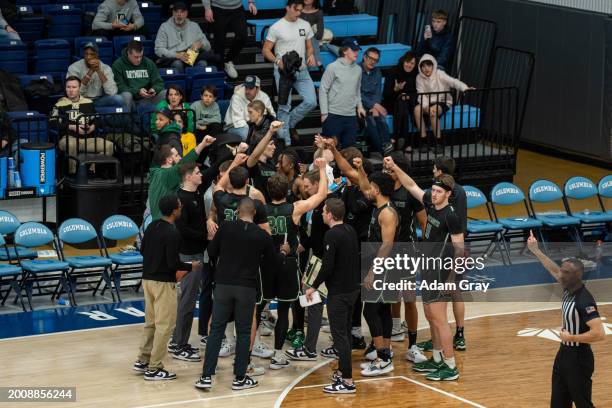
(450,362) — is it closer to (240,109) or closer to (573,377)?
(573,377)

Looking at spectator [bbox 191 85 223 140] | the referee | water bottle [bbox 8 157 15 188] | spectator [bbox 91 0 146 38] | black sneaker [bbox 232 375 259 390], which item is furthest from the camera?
spectator [bbox 91 0 146 38]

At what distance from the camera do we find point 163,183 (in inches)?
509

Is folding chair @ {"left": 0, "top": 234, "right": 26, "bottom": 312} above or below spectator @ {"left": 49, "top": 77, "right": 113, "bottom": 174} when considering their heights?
below

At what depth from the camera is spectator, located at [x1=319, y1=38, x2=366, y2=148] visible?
17.8m

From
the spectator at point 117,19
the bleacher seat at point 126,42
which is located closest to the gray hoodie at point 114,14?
the spectator at point 117,19

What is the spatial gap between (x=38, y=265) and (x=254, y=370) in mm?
3121

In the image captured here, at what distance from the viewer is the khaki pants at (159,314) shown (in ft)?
39.8

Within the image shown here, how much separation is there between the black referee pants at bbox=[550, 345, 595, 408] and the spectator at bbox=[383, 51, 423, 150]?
335 inches

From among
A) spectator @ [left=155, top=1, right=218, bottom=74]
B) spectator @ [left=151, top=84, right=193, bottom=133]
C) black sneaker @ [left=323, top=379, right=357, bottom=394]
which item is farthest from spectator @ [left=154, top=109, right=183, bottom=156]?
black sneaker @ [left=323, top=379, right=357, bottom=394]

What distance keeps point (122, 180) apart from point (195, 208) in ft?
14.5

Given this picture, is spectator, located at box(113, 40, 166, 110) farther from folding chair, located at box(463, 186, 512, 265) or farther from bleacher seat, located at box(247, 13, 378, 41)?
folding chair, located at box(463, 186, 512, 265)

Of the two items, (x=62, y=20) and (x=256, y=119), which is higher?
(x=62, y=20)

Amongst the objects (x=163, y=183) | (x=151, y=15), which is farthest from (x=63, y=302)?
(x=151, y=15)

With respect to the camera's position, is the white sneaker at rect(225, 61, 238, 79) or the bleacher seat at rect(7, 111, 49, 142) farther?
the white sneaker at rect(225, 61, 238, 79)
